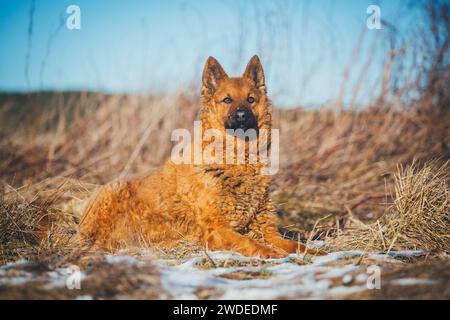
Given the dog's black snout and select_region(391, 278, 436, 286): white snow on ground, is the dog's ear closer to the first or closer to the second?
the dog's black snout

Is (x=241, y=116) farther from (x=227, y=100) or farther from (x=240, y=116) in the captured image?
(x=227, y=100)

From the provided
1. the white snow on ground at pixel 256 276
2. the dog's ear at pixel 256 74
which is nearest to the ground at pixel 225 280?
the white snow on ground at pixel 256 276

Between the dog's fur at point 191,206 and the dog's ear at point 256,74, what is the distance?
0.35 meters

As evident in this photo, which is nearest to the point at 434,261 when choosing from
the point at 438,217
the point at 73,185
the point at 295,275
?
the point at 438,217

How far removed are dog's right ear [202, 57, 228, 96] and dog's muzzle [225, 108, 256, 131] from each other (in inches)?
18.5

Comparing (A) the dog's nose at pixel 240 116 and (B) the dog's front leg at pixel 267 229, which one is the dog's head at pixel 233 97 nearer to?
(A) the dog's nose at pixel 240 116

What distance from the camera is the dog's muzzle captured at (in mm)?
4465

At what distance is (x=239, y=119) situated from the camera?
4.46m

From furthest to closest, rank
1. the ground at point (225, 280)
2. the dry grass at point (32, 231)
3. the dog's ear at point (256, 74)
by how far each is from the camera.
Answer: the dog's ear at point (256, 74)
the dry grass at point (32, 231)
the ground at point (225, 280)

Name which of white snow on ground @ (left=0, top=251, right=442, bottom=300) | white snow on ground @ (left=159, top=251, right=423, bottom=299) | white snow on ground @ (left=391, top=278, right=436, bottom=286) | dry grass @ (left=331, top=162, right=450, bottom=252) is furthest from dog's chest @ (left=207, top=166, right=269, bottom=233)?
white snow on ground @ (left=391, top=278, right=436, bottom=286)

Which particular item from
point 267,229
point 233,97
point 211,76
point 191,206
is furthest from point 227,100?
point 267,229

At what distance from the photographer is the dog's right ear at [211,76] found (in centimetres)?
477
